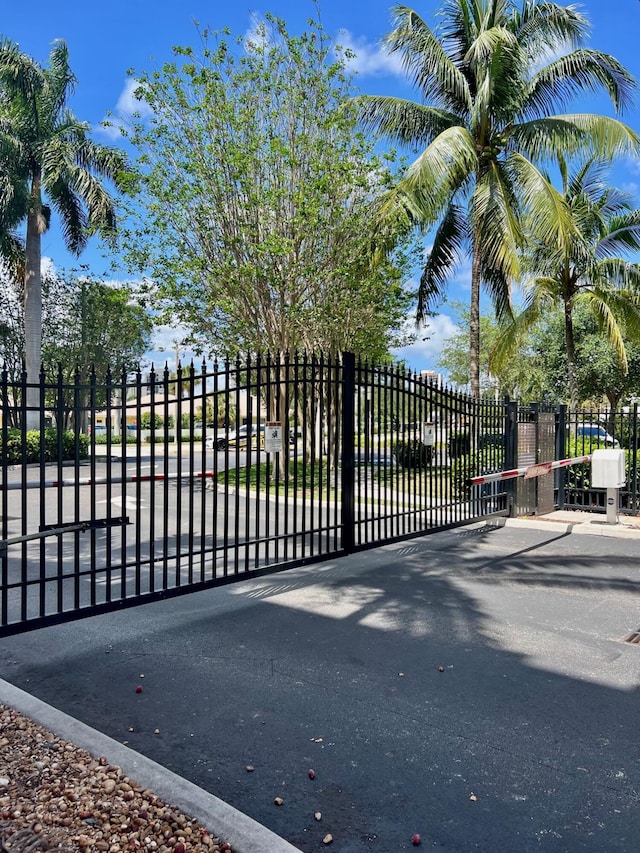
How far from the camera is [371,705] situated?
163 inches

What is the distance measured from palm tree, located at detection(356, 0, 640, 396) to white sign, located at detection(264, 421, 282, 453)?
28.5ft

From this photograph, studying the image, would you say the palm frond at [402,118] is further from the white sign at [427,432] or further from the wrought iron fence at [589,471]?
the white sign at [427,432]

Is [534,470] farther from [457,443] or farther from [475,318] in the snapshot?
[475,318]

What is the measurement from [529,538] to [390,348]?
11613 millimetres

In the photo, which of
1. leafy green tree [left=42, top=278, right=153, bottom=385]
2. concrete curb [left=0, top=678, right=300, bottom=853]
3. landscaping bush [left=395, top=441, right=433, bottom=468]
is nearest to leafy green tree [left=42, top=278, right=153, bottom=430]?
leafy green tree [left=42, top=278, right=153, bottom=385]

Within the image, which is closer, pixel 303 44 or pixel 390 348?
pixel 303 44

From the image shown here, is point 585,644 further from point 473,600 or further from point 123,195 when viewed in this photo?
point 123,195

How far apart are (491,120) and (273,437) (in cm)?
1186

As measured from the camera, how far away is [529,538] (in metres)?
9.89

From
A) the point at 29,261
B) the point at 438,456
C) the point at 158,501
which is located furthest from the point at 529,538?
the point at 29,261

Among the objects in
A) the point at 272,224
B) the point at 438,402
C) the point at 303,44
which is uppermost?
the point at 303,44

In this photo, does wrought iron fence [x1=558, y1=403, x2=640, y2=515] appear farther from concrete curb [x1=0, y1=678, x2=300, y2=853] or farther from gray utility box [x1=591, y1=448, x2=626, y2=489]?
concrete curb [x1=0, y1=678, x2=300, y2=853]

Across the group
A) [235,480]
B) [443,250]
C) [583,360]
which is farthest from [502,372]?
[235,480]

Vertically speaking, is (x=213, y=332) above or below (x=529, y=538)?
above
